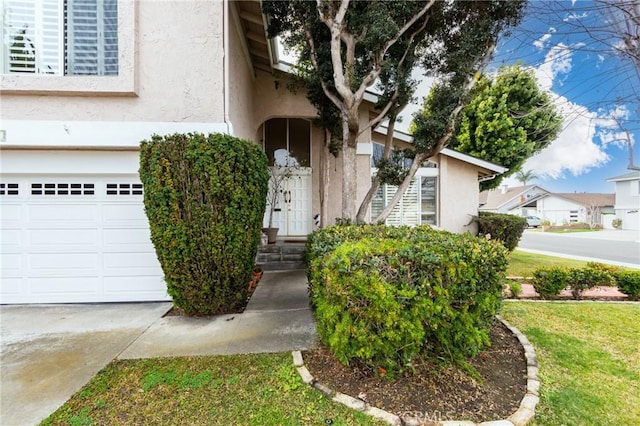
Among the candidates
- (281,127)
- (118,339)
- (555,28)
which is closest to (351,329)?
(555,28)

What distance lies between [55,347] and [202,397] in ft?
9.46

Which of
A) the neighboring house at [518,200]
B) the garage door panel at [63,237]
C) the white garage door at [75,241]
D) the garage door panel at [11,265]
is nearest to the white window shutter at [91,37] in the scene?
the white garage door at [75,241]

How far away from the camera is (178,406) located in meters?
2.83

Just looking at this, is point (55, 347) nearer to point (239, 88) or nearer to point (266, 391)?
point (266, 391)

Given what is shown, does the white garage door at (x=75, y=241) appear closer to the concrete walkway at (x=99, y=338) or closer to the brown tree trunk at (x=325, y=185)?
the concrete walkway at (x=99, y=338)

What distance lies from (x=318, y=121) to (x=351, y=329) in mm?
7354

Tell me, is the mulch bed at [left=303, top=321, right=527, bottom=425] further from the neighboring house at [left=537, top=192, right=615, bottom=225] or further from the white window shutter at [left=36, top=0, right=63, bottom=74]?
the neighboring house at [left=537, top=192, right=615, bottom=225]

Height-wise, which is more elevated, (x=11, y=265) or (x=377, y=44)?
(x=377, y=44)

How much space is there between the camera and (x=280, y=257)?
8719 mm

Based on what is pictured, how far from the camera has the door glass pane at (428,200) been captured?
11.6 metres

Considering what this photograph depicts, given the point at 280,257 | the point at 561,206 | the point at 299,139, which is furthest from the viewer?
the point at 561,206

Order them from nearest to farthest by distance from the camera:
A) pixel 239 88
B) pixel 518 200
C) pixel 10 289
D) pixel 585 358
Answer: pixel 585 358 < pixel 10 289 < pixel 239 88 < pixel 518 200

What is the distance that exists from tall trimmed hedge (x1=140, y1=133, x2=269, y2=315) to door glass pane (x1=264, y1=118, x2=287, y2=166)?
6.14 metres

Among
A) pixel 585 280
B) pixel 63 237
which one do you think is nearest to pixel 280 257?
pixel 63 237
